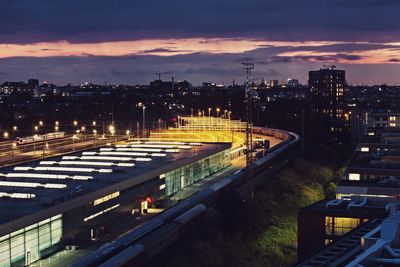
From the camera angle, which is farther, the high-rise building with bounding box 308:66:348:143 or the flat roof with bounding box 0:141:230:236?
the high-rise building with bounding box 308:66:348:143

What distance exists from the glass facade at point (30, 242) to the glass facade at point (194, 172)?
10737 mm

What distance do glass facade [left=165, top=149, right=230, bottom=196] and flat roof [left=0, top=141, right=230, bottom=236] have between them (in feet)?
1.62

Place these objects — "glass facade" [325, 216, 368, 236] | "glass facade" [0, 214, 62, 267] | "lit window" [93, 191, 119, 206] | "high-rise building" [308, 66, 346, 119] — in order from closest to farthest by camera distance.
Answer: "glass facade" [325, 216, 368, 236], "glass facade" [0, 214, 62, 267], "lit window" [93, 191, 119, 206], "high-rise building" [308, 66, 346, 119]

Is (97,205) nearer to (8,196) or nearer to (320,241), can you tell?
(8,196)

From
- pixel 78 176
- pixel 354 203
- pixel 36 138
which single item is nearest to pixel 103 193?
pixel 78 176

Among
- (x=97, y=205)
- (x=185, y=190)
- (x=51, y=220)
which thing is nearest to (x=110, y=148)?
(x=185, y=190)

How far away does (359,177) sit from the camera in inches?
1107

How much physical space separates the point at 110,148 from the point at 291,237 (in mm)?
17113

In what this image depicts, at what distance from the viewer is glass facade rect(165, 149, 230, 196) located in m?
33.3

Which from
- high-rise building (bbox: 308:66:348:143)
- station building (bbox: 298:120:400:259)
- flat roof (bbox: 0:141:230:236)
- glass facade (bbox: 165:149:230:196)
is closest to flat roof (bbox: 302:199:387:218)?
station building (bbox: 298:120:400:259)

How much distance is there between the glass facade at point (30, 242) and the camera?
19.7 meters

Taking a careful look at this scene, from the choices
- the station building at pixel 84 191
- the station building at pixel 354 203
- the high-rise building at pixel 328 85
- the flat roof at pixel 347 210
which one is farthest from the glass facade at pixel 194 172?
the high-rise building at pixel 328 85

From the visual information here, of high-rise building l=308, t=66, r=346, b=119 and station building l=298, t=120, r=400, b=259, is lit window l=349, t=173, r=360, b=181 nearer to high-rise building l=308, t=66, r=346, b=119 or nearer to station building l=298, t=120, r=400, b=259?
station building l=298, t=120, r=400, b=259

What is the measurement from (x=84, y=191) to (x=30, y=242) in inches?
165
